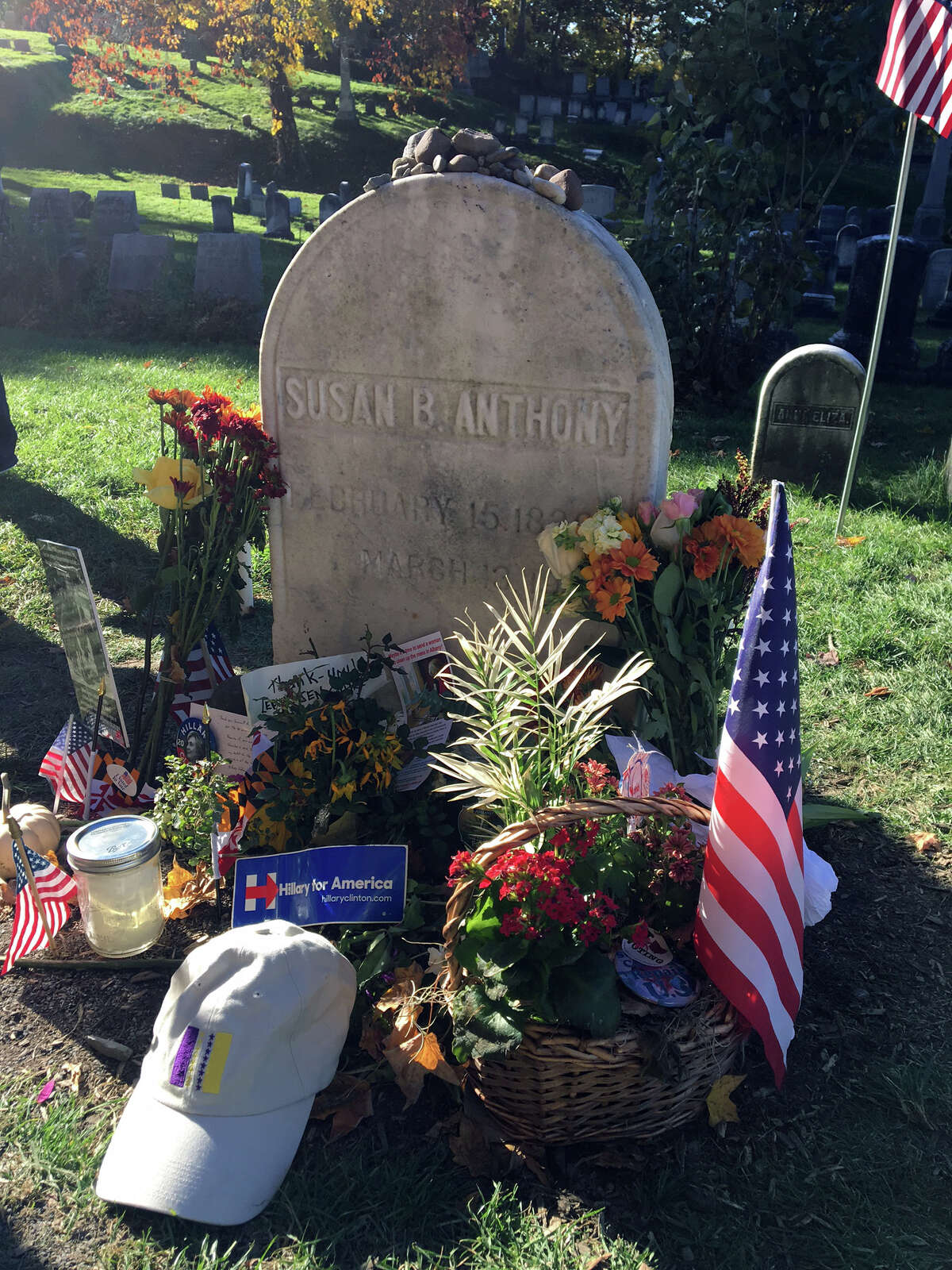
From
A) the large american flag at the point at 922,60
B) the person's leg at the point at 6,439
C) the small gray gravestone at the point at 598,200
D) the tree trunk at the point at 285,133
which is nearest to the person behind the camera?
the large american flag at the point at 922,60

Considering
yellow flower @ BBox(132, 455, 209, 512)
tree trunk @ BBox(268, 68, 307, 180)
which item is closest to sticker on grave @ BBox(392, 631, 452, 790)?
yellow flower @ BBox(132, 455, 209, 512)

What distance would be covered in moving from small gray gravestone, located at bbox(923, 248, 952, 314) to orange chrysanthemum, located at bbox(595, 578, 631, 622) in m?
12.5

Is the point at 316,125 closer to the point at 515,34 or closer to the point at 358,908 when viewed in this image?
the point at 515,34

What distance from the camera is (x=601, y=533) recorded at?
3.00 m

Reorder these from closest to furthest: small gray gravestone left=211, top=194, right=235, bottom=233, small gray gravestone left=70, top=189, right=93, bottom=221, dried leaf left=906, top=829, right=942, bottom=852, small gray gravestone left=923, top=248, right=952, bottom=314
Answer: dried leaf left=906, top=829, right=942, bottom=852, small gray gravestone left=923, top=248, right=952, bottom=314, small gray gravestone left=211, top=194, right=235, bottom=233, small gray gravestone left=70, top=189, right=93, bottom=221

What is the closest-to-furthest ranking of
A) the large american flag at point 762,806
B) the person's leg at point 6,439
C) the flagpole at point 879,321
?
the large american flag at point 762,806 < the flagpole at point 879,321 < the person's leg at point 6,439

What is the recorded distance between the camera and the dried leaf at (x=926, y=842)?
3.26m

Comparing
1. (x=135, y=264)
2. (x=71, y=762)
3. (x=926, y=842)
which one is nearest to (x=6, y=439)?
(x=71, y=762)

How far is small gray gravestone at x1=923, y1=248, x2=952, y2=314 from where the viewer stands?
13227 millimetres

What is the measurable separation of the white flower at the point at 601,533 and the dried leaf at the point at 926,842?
145 cm

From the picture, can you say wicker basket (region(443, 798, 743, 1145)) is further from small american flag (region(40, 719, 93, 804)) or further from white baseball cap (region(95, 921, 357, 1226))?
small american flag (region(40, 719, 93, 804))

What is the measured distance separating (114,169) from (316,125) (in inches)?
230

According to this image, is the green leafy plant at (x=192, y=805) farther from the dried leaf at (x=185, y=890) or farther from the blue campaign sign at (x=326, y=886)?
the blue campaign sign at (x=326, y=886)

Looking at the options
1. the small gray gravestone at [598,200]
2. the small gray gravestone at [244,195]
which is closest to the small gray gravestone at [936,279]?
the small gray gravestone at [598,200]
